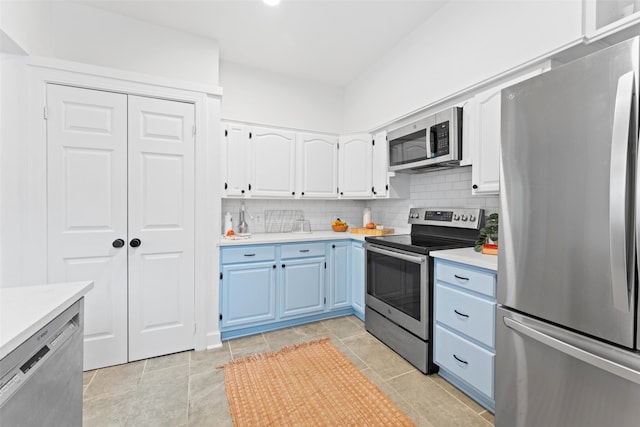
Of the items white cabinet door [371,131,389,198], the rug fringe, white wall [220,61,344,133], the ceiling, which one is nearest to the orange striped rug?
the rug fringe

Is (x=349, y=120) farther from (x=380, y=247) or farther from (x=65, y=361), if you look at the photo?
(x=65, y=361)

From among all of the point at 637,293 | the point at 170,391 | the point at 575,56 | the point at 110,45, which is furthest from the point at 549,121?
the point at 110,45

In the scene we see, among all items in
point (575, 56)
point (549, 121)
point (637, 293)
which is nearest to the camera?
point (637, 293)

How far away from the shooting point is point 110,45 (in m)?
2.41

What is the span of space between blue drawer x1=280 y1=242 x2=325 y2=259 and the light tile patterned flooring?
811mm

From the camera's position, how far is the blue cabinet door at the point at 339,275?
3.17 meters

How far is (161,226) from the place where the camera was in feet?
7.92

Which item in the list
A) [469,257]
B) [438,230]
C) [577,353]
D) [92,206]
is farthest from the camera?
[438,230]

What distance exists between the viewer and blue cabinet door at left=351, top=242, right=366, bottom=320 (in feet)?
10.0

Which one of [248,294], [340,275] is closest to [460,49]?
[340,275]

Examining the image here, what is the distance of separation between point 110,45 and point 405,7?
8.22 ft

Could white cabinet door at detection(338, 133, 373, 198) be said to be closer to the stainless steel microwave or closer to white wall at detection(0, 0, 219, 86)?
the stainless steel microwave

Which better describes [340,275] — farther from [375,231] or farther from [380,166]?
[380,166]

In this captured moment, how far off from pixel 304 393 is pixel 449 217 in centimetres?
184
